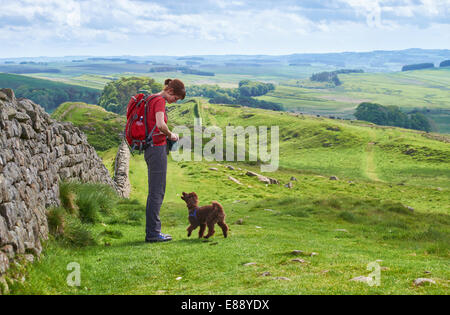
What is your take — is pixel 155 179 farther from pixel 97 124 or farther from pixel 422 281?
pixel 97 124

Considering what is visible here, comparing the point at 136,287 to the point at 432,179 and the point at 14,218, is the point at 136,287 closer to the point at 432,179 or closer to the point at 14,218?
the point at 14,218

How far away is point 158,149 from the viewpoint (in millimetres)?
11945

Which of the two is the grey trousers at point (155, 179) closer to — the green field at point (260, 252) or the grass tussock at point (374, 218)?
the green field at point (260, 252)

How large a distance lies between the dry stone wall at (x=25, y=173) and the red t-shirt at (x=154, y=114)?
131 inches

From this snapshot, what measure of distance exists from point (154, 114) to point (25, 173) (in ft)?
11.7

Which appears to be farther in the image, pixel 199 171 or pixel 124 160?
pixel 199 171

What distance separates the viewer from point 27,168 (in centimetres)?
1101

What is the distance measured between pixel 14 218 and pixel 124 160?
82.4 ft

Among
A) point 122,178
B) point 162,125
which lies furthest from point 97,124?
point 162,125

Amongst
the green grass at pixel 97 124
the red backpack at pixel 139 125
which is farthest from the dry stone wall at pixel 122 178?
the green grass at pixel 97 124

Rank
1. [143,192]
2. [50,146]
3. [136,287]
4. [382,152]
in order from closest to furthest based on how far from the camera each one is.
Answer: [136,287] → [50,146] → [143,192] → [382,152]

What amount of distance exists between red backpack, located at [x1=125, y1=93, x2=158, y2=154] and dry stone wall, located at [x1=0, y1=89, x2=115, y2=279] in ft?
9.06

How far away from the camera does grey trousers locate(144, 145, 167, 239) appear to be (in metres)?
12.0

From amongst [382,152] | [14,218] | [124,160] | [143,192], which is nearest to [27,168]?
[14,218]
